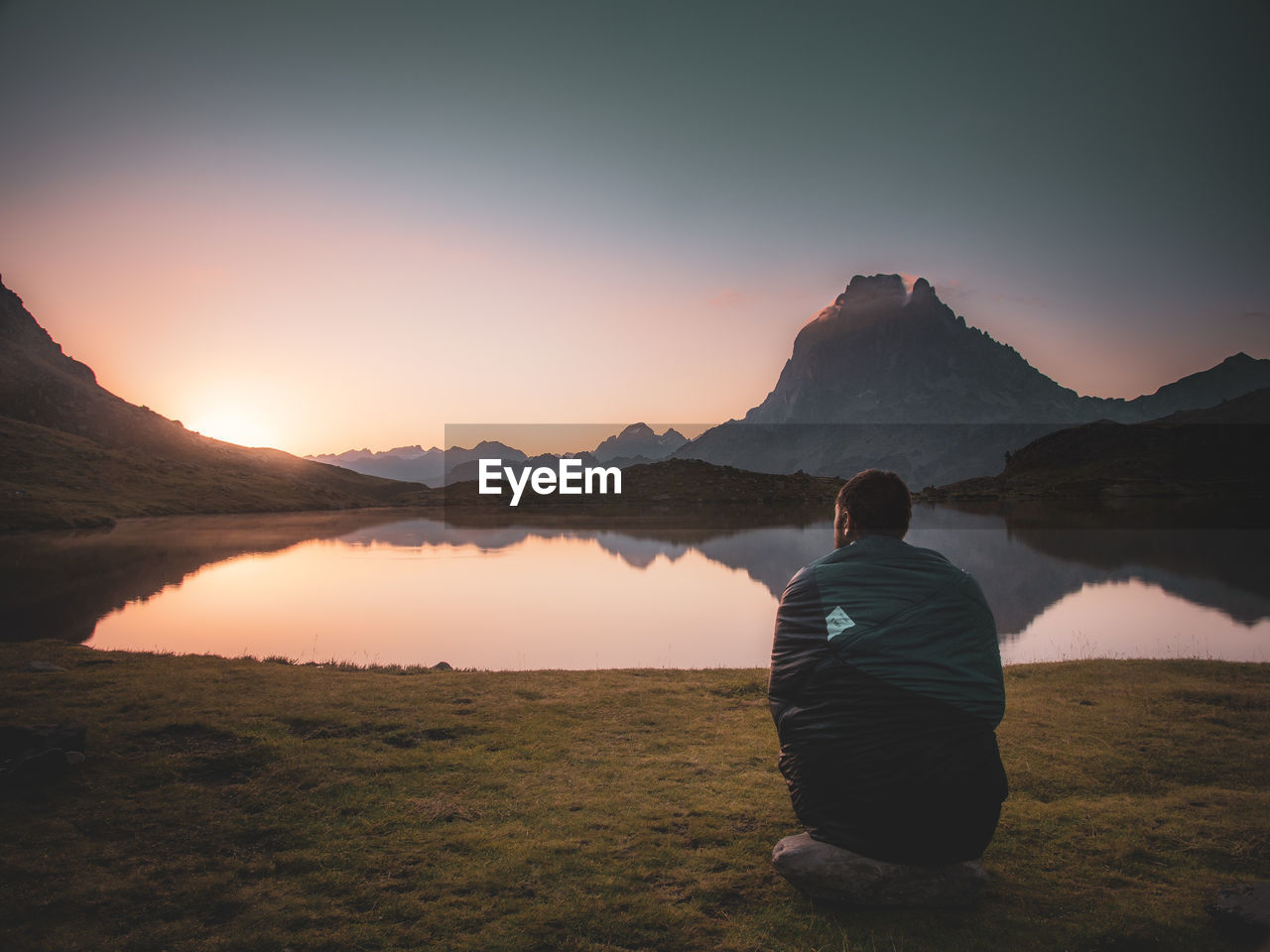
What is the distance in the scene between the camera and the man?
573 cm

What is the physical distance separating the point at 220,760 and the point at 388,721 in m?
2.76

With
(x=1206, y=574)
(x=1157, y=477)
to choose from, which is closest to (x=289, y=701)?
(x=1206, y=574)

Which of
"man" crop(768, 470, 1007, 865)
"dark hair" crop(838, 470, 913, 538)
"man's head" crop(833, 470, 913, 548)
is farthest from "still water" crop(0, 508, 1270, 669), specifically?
"dark hair" crop(838, 470, 913, 538)

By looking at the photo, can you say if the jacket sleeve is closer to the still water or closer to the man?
the man

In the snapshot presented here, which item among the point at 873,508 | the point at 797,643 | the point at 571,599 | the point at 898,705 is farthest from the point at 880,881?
the point at 571,599

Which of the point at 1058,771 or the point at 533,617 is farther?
the point at 533,617

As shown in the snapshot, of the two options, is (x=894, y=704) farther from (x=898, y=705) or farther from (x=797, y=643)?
(x=797, y=643)

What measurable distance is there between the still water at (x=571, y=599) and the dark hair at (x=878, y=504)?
565 inches

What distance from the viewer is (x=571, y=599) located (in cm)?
3250

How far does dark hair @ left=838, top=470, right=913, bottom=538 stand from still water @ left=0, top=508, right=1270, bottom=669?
14359 mm

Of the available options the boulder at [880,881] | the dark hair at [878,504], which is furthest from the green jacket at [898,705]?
the dark hair at [878,504]

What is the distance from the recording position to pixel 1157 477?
17462 cm

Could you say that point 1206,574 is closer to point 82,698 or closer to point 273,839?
point 273,839

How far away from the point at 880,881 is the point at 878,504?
3.54 meters
